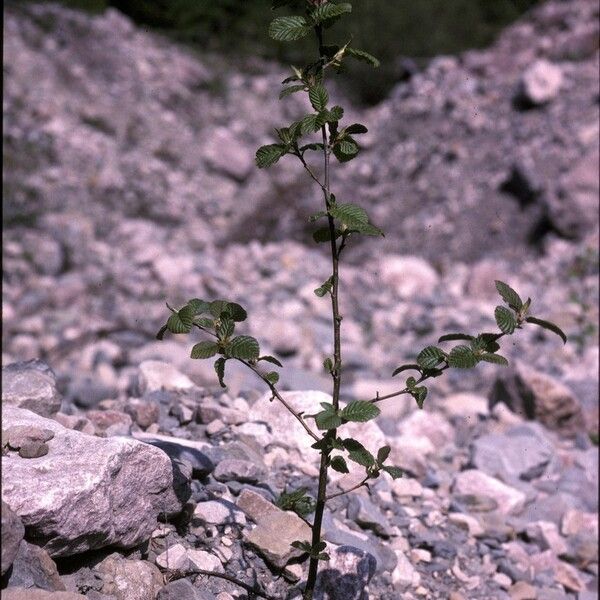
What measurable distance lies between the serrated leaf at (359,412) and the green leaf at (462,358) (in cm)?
18

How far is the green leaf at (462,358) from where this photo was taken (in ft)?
5.05

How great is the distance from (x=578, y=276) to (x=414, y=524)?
434 cm

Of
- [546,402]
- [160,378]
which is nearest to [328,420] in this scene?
[160,378]

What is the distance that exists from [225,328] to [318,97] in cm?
51

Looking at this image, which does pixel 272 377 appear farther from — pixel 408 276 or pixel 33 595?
pixel 408 276

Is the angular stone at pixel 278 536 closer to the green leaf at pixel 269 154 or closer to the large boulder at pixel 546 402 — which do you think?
the green leaf at pixel 269 154

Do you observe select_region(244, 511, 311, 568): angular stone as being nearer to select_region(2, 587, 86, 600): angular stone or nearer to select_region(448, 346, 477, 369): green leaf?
select_region(2, 587, 86, 600): angular stone

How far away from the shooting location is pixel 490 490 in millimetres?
3188

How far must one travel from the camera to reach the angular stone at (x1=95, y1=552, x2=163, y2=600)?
1.66 meters

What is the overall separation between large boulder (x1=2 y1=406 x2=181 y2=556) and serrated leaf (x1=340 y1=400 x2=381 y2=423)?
0.50 m

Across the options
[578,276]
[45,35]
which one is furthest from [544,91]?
[45,35]

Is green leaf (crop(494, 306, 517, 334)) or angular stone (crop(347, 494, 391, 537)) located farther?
angular stone (crop(347, 494, 391, 537))

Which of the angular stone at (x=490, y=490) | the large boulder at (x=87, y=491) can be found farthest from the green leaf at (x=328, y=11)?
the angular stone at (x=490, y=490)

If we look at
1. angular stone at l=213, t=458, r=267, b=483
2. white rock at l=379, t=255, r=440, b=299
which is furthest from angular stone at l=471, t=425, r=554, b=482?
white rock at l=379, t=255, r=440, b=299
